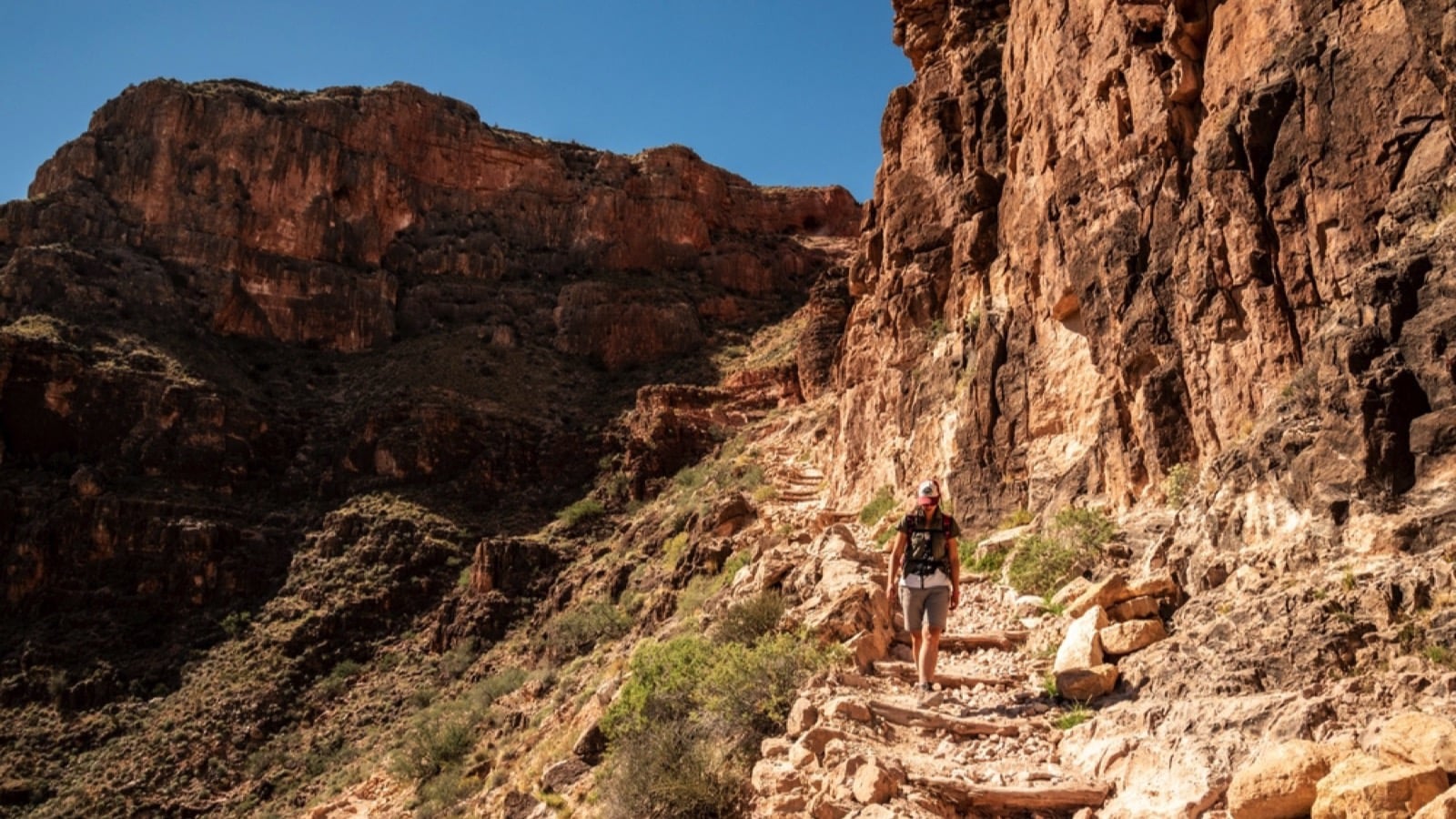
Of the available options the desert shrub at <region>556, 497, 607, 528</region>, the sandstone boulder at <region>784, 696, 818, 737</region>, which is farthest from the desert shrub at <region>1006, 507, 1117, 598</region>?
the desert shrub at <region>556, 497, 607, 528</region>

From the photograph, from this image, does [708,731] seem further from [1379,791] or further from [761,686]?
[1379,791]

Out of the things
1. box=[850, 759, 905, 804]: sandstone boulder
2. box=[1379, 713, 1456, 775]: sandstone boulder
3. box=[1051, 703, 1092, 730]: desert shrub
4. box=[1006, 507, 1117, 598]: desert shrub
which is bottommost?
box=[850, 759, 905, 804]: sandstone boulder

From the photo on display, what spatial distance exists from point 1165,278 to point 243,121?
5840 centimetres

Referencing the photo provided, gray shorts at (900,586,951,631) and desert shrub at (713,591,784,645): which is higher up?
gray shorts at (900,586,951,631)

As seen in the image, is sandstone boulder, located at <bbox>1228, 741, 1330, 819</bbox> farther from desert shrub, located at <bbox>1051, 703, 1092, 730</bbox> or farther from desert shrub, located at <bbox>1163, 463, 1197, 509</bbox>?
desert shrub, located at <bbox>1163, 463, 1197, 509</bbox>

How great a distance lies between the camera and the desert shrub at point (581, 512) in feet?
135

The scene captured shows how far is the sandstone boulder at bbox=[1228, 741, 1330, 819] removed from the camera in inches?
208

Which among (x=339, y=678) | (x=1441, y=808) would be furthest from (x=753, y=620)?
(x=339, y=678)

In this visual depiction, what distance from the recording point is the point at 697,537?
25391 mm

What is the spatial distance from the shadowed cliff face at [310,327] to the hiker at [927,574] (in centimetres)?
3334

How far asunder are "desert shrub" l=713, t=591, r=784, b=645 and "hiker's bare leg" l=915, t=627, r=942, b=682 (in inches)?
136

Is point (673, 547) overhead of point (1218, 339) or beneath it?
beneath

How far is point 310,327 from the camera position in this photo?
54594 mm

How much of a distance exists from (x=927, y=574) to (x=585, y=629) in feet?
64.9
